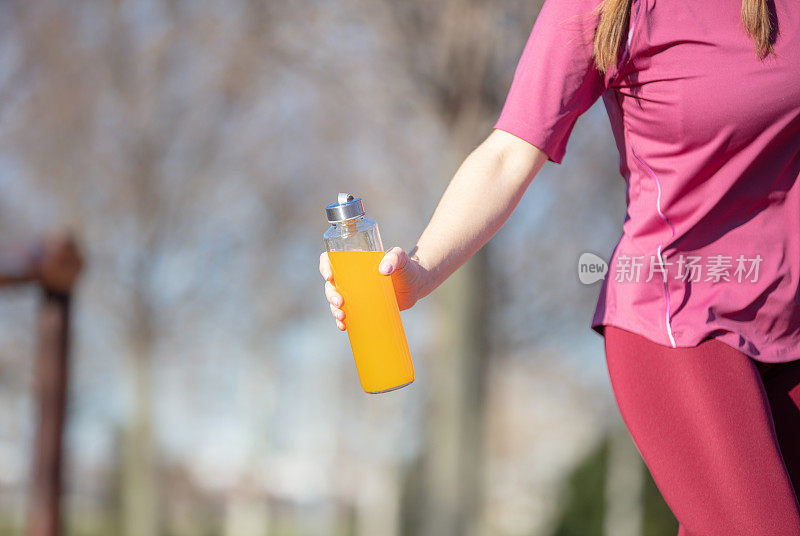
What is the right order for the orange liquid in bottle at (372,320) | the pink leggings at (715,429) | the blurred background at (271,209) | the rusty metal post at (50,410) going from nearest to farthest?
1. the pink leggings at (715,429)
2. the orange liquid in bottle at (372,320)
3. the rusty metal post at (50,410)
4. the blurred background at (271,209)

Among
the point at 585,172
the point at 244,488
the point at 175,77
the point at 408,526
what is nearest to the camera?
the point at 585,172

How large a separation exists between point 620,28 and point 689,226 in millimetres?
330

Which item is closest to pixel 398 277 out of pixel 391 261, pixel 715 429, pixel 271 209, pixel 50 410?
pixel 391 261

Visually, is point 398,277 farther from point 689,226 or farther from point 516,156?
point 689,226

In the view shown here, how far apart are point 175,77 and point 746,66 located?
837 cm

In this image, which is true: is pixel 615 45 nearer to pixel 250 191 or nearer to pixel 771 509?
pixel 771 509

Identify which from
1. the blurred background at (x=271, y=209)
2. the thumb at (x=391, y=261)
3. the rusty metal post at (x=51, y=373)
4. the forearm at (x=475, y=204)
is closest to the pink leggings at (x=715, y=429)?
→ the forearm at (x=475, y=204)

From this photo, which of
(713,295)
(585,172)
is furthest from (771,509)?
(585,172)

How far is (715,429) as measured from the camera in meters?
1.21

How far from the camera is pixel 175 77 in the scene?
29.2 ft

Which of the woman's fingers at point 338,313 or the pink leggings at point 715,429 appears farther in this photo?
the woman's fingers at point 338,313

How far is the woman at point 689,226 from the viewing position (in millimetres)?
1229

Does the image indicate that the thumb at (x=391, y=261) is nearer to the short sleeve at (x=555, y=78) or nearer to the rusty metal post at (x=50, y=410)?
the short sleeve at (x=555, y=78)

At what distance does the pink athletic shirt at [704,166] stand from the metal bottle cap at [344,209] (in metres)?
0.34
